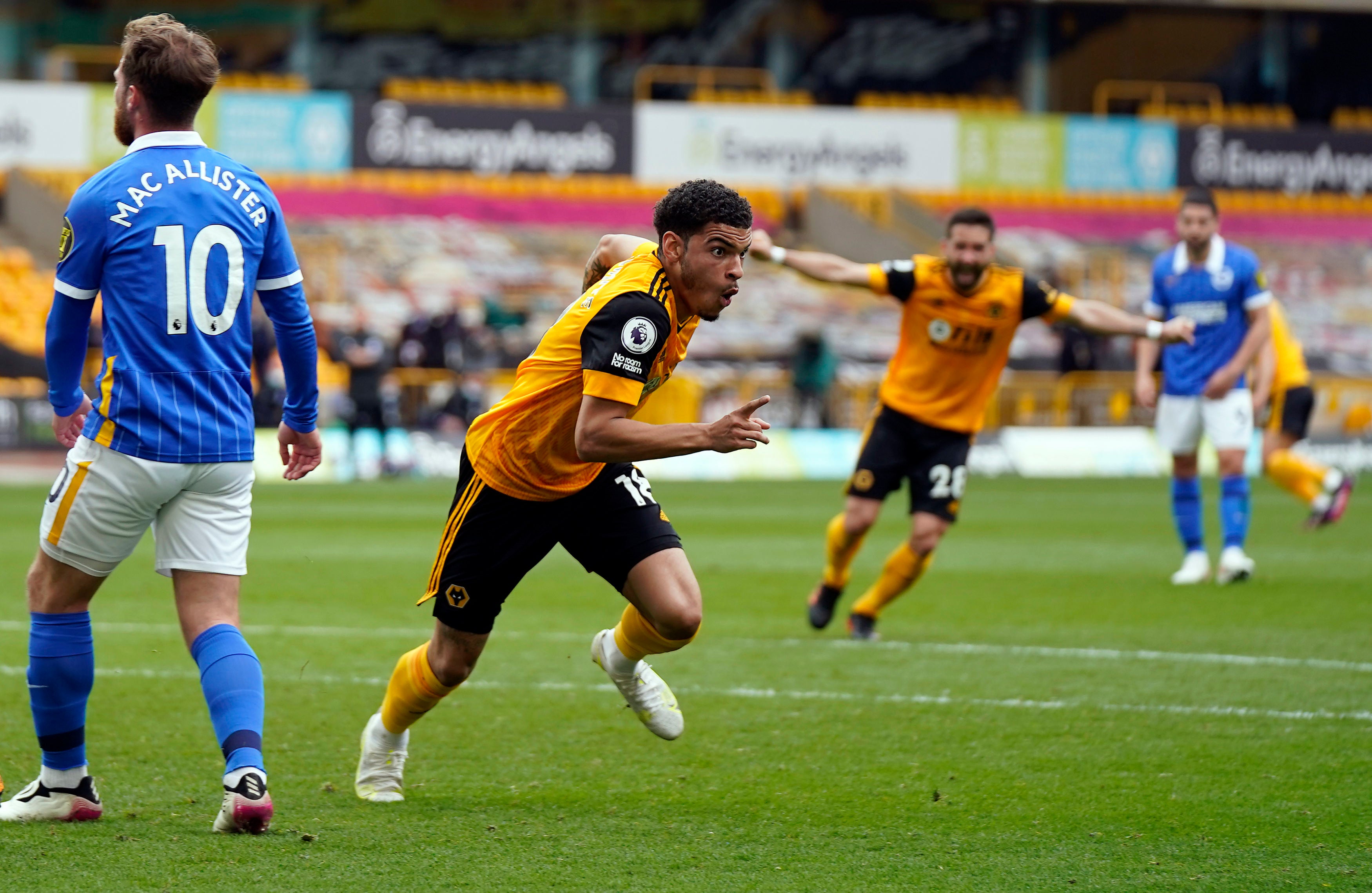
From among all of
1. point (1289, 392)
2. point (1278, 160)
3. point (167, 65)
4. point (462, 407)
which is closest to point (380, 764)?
point (167, 65)

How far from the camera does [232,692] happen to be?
443cm

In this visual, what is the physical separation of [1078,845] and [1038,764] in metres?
1.06

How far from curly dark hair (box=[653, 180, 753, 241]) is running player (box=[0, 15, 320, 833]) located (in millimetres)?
1007

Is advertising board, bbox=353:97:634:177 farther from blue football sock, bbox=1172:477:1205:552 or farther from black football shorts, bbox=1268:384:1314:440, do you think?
blue football sock, bbox=1172:477:1205:552

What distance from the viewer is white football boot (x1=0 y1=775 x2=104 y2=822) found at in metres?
4.62

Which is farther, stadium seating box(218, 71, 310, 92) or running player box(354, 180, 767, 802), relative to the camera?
stadium seating box(218, 71, 310, 92)

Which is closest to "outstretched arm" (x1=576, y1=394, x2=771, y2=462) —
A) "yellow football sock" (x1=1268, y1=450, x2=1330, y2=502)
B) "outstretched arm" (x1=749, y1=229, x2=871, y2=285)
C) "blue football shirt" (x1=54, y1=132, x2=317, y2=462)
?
"blue football shirt" (x1=54, y1=132, x2=317, y2=462)

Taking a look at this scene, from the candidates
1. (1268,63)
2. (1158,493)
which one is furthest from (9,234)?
(1268,63)

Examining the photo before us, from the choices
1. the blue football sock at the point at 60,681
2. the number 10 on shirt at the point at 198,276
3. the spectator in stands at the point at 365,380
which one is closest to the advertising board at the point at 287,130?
the spectator in stands at the point at 365,380

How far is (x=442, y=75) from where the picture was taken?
40.4m

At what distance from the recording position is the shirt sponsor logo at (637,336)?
14.7ft

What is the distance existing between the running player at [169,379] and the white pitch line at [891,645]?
3335 millimetres

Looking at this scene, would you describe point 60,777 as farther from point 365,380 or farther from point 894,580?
point 365,380

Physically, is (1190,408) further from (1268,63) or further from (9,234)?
(1268,63)
